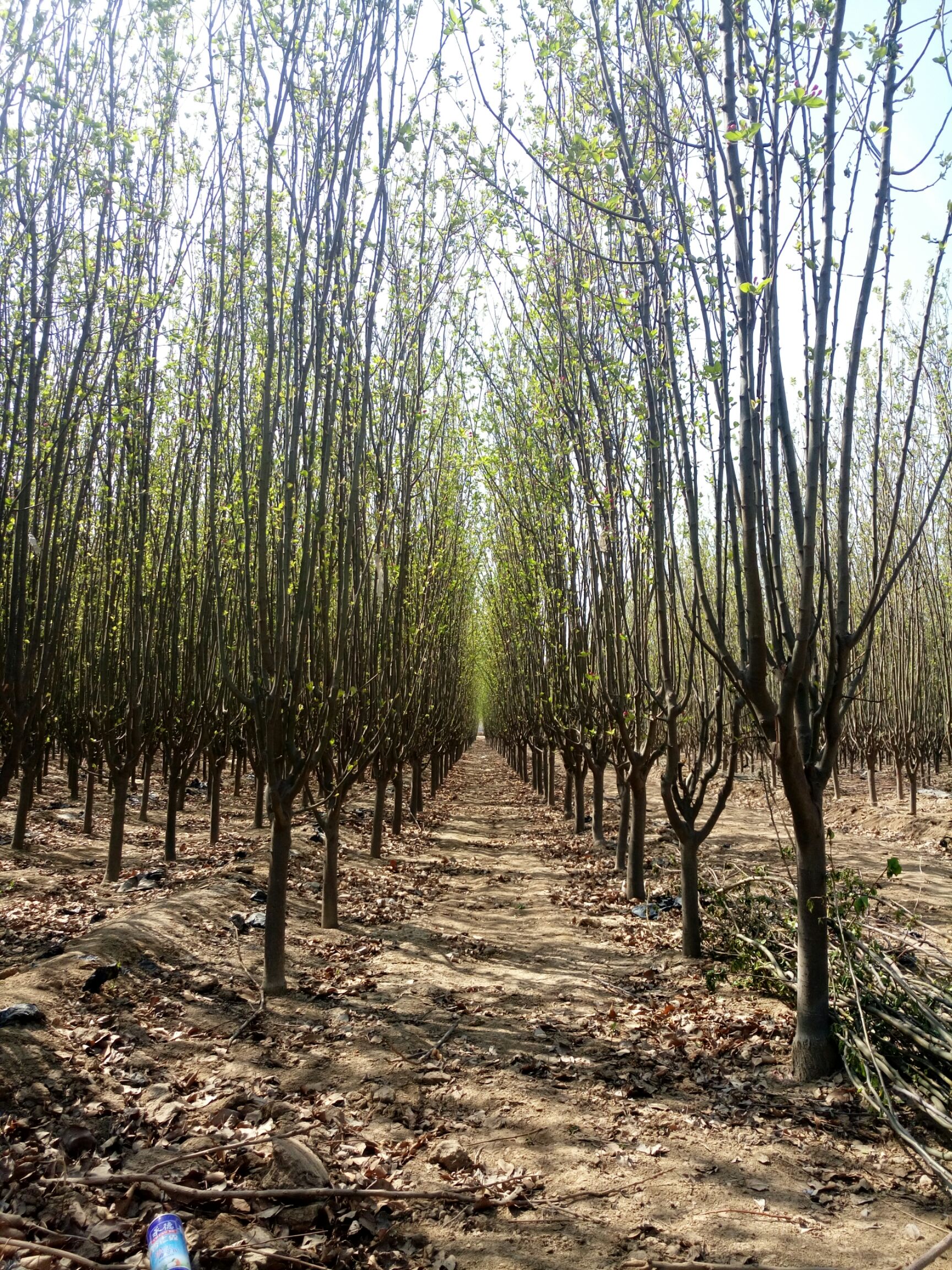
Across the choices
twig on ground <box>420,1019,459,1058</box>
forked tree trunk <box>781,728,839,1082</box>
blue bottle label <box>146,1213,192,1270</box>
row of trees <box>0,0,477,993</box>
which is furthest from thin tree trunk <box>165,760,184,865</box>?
forked tree trunk <box>781,728,839,1082</box>

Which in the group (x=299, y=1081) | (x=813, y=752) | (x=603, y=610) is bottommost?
(x=299, y=1081)

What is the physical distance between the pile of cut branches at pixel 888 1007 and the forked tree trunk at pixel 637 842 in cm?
225

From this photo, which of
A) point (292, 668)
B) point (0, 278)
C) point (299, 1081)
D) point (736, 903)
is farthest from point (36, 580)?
point (736, 903)

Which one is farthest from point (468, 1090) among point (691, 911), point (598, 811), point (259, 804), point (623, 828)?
point (259, 804)

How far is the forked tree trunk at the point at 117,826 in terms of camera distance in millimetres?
7910

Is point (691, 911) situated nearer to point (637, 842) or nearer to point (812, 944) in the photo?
point (637, 842)

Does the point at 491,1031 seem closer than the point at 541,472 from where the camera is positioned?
Yes

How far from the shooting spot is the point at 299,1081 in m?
3.91

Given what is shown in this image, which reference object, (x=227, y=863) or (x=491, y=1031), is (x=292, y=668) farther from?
(x=227, y=863)

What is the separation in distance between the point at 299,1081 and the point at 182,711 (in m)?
6.01

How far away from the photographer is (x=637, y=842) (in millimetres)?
7383

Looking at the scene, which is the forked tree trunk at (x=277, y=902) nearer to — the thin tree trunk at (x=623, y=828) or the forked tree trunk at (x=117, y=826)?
the forked tree trunk at (x=117, y=826)

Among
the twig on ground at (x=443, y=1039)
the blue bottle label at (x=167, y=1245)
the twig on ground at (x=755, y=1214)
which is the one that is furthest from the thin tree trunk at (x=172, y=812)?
the twig on ground at (x=755, y=1214)

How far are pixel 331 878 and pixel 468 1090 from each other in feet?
9.85
